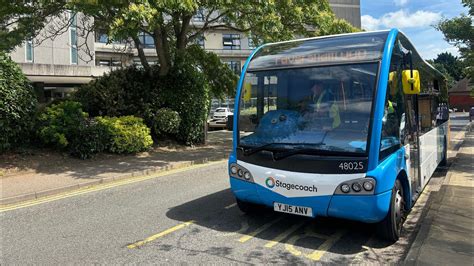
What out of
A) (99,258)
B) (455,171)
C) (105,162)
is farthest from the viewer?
(105,162)

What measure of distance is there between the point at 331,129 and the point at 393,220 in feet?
4.47

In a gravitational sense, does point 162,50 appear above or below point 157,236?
above

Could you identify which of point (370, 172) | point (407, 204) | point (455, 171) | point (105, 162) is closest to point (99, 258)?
point (370, 172)

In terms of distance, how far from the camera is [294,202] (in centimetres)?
493

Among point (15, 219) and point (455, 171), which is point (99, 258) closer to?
point (15, 219)

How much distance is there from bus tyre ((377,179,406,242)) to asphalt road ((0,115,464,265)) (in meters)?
0.13

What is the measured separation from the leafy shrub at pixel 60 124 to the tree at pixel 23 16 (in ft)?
8.76

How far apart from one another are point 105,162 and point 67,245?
6.33 meters

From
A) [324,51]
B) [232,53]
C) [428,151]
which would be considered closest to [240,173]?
[324,51]

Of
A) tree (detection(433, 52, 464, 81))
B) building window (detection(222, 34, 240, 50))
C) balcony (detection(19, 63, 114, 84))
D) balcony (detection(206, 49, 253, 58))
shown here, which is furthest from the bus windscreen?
tree (detection(433, 52, 464, 81))

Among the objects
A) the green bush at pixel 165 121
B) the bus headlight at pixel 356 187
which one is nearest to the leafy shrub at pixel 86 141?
the green bush at pixel 165 121

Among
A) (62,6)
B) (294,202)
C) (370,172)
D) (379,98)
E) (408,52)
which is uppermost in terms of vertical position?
(62,6)

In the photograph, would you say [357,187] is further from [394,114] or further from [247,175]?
[247,175]

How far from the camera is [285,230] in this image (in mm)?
5457
